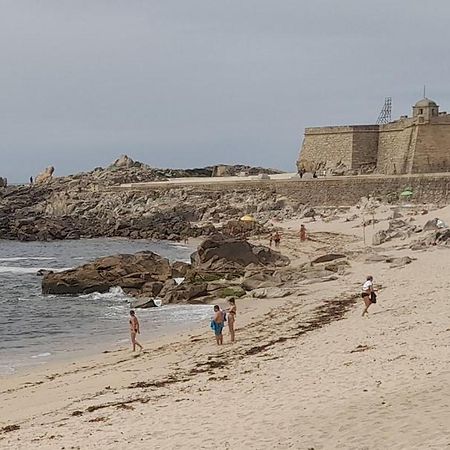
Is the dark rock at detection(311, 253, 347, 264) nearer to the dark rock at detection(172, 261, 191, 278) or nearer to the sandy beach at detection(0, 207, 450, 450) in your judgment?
the dark rock at detection(172, 261, 191, 278)

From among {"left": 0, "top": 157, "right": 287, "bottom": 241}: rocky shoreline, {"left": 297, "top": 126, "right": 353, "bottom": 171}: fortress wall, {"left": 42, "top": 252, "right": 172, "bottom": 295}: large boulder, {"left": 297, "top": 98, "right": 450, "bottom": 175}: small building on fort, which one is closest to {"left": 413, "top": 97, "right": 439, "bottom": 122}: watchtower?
{"left": 297, "top": 98, "right": 450, "bottom": 175}: small building on fort

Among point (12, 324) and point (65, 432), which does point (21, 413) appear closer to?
point (65, 432)

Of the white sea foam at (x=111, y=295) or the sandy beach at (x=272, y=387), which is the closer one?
the sandy beach at (x=272, y=387)

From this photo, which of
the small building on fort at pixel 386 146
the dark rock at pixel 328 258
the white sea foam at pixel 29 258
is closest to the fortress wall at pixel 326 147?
the small building on fort at pixel 386 146

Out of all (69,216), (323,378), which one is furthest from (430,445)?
(69,216)

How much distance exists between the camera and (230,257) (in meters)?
26.2

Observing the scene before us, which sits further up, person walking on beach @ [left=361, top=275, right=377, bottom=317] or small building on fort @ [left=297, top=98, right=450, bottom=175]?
small building on fort @ [left=297, top=98, right=450, bottom=175]

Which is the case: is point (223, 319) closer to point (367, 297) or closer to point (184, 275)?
point (367, 297)

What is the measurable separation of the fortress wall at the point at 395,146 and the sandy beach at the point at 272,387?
98.7ft

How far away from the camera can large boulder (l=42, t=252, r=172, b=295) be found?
79.7ft

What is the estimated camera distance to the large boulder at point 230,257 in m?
25.8

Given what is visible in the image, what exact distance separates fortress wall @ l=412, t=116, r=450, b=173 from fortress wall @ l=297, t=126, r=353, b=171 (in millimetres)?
5669

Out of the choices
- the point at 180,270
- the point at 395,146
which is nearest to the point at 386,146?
the point at 395,146

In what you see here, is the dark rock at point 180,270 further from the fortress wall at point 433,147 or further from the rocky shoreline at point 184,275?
the fortress wall at point 433,147
